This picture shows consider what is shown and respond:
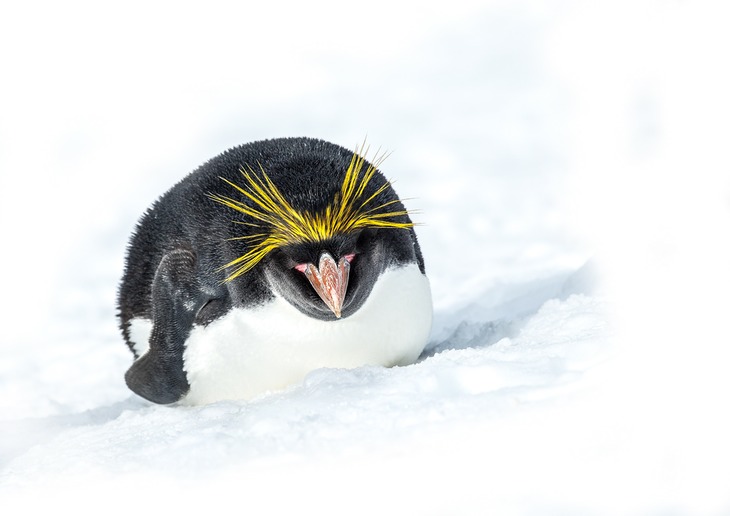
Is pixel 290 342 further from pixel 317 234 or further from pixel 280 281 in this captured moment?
pixel 317 234

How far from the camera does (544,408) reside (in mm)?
2512

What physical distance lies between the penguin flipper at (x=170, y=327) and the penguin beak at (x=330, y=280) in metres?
0.66

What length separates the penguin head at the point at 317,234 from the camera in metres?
3.36

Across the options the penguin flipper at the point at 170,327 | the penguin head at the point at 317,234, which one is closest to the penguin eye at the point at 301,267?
the penguin head at the point at 317,234

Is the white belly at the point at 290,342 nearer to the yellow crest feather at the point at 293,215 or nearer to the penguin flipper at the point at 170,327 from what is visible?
the penguin flipper at the point at 170,327

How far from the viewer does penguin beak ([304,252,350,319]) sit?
Result: 331cm

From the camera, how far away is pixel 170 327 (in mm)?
3850

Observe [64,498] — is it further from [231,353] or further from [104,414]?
[104,414]

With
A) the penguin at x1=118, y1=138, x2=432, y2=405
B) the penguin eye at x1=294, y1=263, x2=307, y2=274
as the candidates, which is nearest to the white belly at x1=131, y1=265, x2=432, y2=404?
the penguin at x1=118, y1=138, x2=432, y2=405

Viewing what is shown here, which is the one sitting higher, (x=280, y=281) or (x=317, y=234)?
(x=317, y=234)

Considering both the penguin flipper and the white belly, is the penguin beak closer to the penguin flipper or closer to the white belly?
the white belly

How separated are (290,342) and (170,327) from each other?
23.0 inches

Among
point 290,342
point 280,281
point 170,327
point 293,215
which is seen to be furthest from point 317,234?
point 170,327

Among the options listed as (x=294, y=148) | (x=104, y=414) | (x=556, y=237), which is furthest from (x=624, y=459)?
(x=556, y=237)
